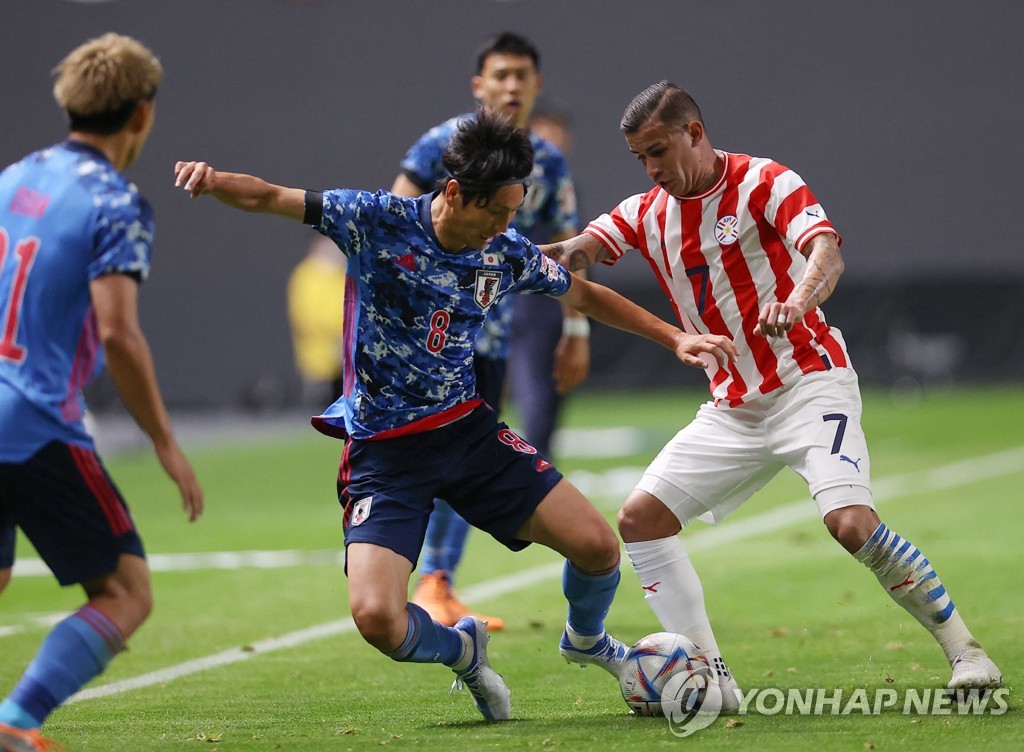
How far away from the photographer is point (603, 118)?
972 inches

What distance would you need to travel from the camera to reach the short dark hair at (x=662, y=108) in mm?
5180

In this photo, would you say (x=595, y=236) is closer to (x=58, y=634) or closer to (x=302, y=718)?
(x=302, y=718)

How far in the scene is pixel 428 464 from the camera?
4965 millimetres

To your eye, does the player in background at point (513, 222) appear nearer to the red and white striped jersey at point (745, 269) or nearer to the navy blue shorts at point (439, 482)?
the red and white striped jersey at point (745, 269)

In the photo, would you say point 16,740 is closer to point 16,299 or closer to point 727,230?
point 16,299

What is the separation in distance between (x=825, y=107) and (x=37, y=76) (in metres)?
12.9

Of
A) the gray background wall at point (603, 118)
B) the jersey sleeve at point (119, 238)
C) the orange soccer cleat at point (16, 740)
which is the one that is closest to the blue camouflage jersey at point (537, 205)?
the jersey sleeve at point (119, 238)

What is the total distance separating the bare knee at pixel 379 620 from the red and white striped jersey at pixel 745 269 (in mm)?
1551

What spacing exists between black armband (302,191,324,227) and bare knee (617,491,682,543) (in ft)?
5.13

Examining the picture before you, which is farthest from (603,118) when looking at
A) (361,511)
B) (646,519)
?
(361,511)

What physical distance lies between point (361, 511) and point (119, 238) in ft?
4.36

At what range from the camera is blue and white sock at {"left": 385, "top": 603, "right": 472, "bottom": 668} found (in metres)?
4.73

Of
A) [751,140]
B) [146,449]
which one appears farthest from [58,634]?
[751,140]

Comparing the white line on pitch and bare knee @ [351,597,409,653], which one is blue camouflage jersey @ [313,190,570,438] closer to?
bare knee @ [351,597,409,653]
